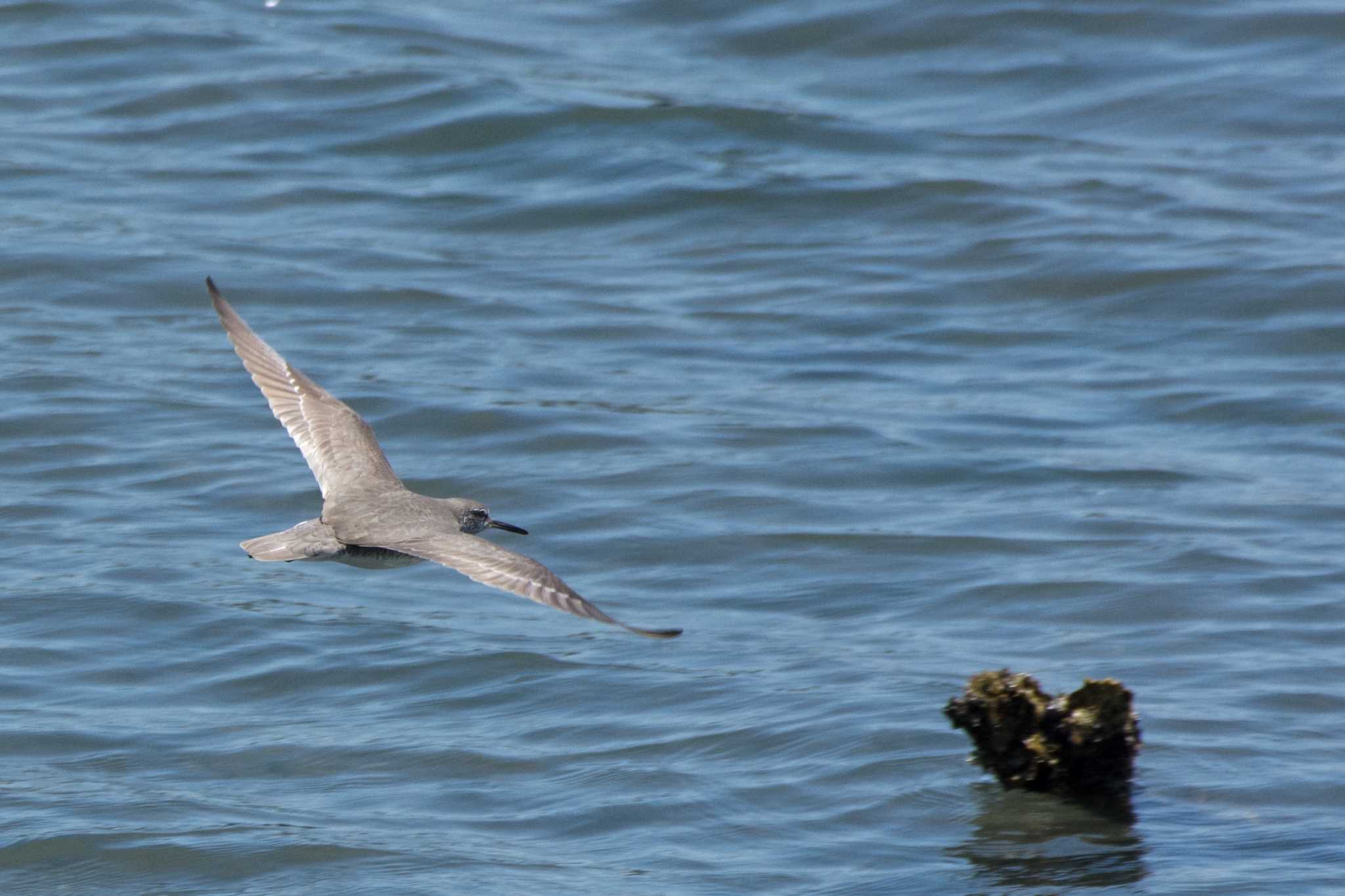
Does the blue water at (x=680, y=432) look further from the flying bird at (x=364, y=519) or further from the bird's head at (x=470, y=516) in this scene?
the flying bird at (x=364, y=519)

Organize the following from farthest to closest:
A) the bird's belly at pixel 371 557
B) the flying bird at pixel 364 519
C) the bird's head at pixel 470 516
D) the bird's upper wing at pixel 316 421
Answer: the bird's upper wing at pixel 316 421, the bird's head at pixel 470 516, the bird's belly at pixel 371 557, the flying bird at pixel 364 519

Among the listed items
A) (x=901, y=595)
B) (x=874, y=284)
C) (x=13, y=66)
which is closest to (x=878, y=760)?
(x=901, y=595)

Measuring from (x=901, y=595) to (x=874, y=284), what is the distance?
459 centimetres

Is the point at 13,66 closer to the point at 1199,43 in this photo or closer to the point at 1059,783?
the point at 1199,43

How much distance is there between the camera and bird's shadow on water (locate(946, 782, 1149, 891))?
20.9 feet

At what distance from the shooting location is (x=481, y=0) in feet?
60.8

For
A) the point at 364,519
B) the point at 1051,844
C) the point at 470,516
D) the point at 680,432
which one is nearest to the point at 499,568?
the point at 364,519

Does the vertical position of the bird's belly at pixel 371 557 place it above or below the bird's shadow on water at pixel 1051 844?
above

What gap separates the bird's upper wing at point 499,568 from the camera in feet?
18.9

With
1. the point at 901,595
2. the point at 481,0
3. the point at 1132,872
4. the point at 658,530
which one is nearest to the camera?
the point at 1132,872

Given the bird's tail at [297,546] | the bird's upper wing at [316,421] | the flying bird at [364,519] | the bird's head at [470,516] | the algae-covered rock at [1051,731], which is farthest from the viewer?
the bird's upper wing at [316,421]

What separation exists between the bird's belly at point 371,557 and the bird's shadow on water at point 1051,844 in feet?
7.11

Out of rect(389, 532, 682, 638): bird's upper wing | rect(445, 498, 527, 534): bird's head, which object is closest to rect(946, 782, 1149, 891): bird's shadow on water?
rect(389, 532, 682, 638): bird's upper wing

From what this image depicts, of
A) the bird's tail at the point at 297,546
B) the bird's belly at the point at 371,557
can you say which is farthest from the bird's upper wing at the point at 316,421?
the bird's tail at the point at 297,546
